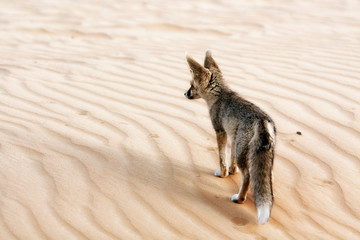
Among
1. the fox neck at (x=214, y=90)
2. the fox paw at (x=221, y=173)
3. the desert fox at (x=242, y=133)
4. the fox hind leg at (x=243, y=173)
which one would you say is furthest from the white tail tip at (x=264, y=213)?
the fox neck at (x=214, y=90)

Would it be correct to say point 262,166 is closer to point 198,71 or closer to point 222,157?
point 222,157

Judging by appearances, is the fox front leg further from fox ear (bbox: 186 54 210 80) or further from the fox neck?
fox ear (bbox: 186 54 210 80)

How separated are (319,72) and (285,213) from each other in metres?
3.08

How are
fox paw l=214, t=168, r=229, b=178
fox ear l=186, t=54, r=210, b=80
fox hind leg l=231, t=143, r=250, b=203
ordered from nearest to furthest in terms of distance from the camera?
fox hind leg l=231, t=143, r=250, b=203, fox paw l=214, t=168, r=229, b=178, fox ear l=186, t=54, r=210, b=80

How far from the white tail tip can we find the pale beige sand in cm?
13

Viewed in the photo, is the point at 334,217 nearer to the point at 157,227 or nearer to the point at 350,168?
the point at 350,168

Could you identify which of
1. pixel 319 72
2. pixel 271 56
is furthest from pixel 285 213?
pixel 271 56

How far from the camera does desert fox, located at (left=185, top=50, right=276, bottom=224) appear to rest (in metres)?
3.16

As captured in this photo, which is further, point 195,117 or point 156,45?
point 156,45

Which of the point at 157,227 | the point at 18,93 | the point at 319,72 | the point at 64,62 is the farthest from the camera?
the point at 64,62

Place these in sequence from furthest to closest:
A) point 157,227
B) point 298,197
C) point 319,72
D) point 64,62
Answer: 1. point 64,62
2. point 319,72
3. point 298,197
4. point 157,227

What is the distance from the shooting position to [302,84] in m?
5.70

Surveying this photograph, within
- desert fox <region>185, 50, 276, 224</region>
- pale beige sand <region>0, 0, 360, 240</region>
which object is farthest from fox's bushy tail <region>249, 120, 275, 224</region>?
pale beige sand <region>0, 0, 360, 240</region>

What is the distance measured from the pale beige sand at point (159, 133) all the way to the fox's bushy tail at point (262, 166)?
176 millimetres
